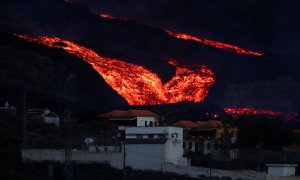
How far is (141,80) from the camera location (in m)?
116

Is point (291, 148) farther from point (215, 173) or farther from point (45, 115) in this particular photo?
point (45, 115)

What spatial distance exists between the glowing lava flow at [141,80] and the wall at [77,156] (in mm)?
43667

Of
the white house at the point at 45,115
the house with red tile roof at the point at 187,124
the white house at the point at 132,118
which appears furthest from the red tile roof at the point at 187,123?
the white house at the point at 45,115

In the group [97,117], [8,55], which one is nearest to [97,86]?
→ [8,55]

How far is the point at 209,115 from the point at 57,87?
1824 centimetres

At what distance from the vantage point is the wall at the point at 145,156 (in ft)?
225

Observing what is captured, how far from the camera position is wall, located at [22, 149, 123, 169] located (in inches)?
2613

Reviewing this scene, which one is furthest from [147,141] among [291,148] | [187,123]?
[187,123]

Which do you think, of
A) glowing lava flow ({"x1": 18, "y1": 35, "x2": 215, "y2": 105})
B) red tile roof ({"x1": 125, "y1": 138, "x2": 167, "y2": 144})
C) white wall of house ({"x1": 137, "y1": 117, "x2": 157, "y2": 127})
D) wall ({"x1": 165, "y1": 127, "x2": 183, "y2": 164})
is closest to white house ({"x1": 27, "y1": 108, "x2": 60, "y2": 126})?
white wall of house ({"x1": 137, "y1": 117, "x2": 157, "y2": 127})

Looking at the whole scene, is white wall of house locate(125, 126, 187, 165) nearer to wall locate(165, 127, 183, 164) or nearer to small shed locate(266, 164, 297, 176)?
wall locate(165, 127, 183, 164)

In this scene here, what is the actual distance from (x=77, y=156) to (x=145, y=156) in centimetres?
534

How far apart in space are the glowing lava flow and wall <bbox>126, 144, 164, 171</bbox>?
40.9m

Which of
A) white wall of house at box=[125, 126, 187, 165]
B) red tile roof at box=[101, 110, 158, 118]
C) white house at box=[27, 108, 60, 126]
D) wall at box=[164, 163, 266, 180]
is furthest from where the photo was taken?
red tile roof at box=[101, 110, 158, 118]

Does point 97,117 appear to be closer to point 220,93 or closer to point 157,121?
point 157,121
